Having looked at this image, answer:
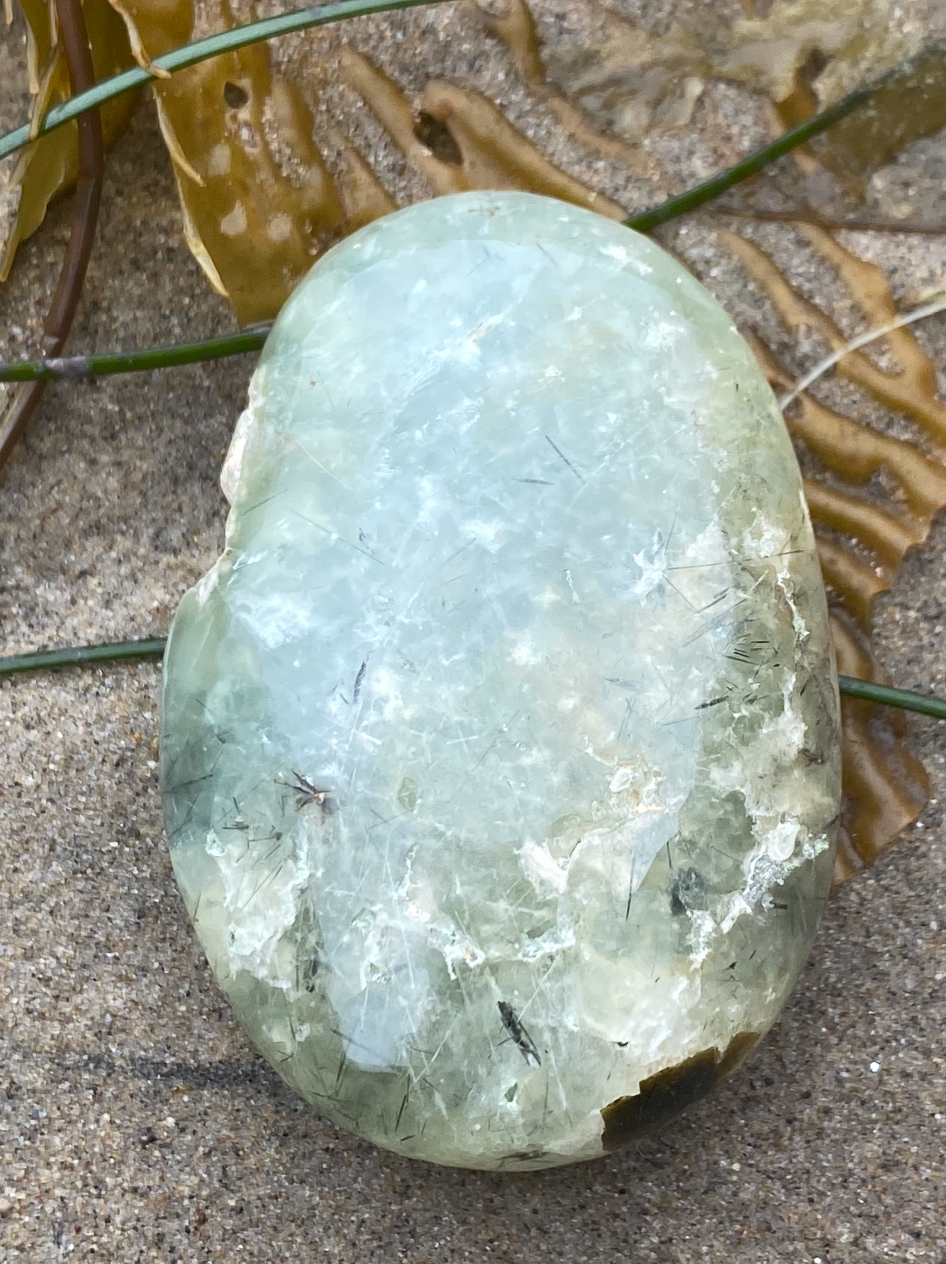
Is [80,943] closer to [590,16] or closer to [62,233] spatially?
[62,233]

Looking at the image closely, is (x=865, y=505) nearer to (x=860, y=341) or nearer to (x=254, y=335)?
(x=860, y=341)

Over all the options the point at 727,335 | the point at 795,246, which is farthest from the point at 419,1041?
the point at 795,246

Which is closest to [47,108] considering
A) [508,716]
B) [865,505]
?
[508,716]

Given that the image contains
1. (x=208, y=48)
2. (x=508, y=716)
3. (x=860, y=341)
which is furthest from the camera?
(x=860, y=341)

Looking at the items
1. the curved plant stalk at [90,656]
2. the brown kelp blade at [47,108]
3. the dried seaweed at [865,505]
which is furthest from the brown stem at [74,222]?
the dried seaweed at [865,505]

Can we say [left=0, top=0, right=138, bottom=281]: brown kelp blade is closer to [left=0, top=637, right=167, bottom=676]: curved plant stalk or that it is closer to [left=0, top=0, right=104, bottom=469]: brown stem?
[left=0, top=0, right=104, bottom=469]: brown stem

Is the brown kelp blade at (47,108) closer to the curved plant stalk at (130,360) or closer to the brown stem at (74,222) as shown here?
the brown stem at (74,222)

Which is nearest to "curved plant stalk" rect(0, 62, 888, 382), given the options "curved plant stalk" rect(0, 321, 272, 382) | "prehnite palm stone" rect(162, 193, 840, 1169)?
"curved plant stalk" rect(0, 321, 272, 382)
